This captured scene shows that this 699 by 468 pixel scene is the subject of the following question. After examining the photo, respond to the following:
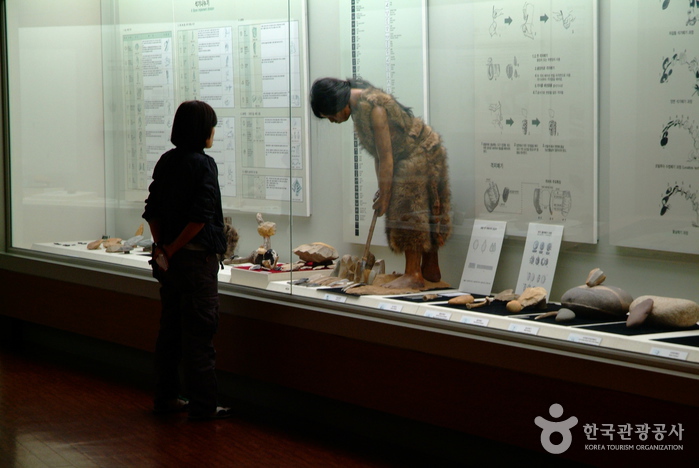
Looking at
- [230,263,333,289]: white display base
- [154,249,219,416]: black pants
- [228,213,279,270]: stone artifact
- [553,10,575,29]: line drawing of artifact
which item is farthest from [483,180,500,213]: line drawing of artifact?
[154,249,219,416]: black pants

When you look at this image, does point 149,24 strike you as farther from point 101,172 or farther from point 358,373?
point 358,373

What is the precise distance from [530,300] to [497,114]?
751 mm

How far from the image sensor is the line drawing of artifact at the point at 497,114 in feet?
11.8

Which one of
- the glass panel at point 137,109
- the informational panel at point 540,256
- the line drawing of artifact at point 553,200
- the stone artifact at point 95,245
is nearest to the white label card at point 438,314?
the informational panel at point 540,256

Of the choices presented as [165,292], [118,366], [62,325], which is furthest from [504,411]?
[62,325]

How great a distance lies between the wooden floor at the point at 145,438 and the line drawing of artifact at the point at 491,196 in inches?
41.9

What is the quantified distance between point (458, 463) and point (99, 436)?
1.68 metres

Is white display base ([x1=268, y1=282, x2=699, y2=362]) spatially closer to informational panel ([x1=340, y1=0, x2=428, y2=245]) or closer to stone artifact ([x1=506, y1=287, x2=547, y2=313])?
stone artifact ([x1=506, y1=287, x2=547, y2=313])

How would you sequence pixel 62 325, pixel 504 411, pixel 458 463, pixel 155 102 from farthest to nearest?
pixel 62 325 < pixel 155 102 < pixel 458 463 < pixel 504 411

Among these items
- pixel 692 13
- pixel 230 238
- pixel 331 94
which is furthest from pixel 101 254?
pixel 692 13

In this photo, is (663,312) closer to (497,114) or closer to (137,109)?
(497,114)

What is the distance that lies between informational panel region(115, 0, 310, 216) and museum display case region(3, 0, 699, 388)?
1cm

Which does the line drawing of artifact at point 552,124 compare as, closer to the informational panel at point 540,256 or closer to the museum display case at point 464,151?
the museum display case at point 464,151

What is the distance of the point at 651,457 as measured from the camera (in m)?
2.87
